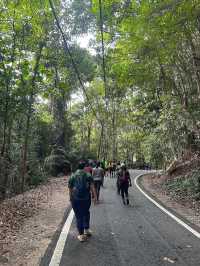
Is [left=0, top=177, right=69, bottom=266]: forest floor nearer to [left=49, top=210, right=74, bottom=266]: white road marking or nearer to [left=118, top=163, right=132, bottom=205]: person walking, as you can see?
[left=49, top=210, right=74, bottom=266]: white road marking

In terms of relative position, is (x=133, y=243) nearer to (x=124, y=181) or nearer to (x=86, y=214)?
(x=86, y=214)

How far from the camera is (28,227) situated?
10.2 m

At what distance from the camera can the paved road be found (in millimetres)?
6613

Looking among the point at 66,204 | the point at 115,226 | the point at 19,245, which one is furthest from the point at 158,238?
the point at 66,204

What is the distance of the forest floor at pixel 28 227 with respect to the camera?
7309mm

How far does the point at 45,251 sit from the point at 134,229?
9.28 ft

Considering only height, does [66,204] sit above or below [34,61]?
A: below

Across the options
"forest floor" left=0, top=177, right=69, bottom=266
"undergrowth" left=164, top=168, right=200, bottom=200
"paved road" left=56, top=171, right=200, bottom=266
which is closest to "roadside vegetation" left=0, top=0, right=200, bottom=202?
"forest floor" left=0, top=177, right=69, bottom=266

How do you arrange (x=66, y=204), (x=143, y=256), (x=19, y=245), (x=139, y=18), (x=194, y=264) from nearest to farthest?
1. (x=194, y=264)
2. (x=143, y=256)
3. (x=19, y=245)
4. (x=139, y=18)
5. (x=66, y=204)

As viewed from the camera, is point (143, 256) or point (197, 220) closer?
point (143, 256)

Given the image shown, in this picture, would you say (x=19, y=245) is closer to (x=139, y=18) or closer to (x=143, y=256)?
(x=143, y=256)

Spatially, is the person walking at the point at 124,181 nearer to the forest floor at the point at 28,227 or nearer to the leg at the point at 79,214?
the forest floor at the point at 28,227

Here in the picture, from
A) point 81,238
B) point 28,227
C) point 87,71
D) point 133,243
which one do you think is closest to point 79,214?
point 81,238

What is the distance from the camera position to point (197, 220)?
1102cm
